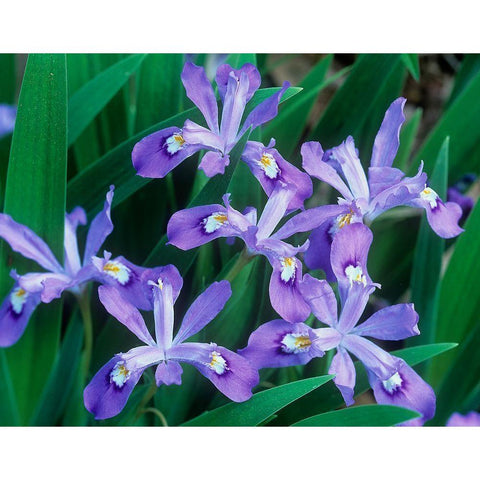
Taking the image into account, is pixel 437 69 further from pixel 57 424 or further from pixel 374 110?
pixel 57 424

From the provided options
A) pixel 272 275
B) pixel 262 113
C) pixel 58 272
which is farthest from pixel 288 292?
pixel 58 272

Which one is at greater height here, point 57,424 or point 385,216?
point 385,216

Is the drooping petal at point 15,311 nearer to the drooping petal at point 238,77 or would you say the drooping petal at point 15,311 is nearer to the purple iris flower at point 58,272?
the purple iris flower at point 58,272

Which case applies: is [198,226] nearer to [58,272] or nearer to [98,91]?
[58,272]

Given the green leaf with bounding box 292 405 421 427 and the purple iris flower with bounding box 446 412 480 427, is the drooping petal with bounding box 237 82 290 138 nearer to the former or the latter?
the green leaf with bounding box 292 405 421 427

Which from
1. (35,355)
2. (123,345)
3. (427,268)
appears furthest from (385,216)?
(35,355)

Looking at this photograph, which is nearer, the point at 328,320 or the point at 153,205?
the point at 328,320
